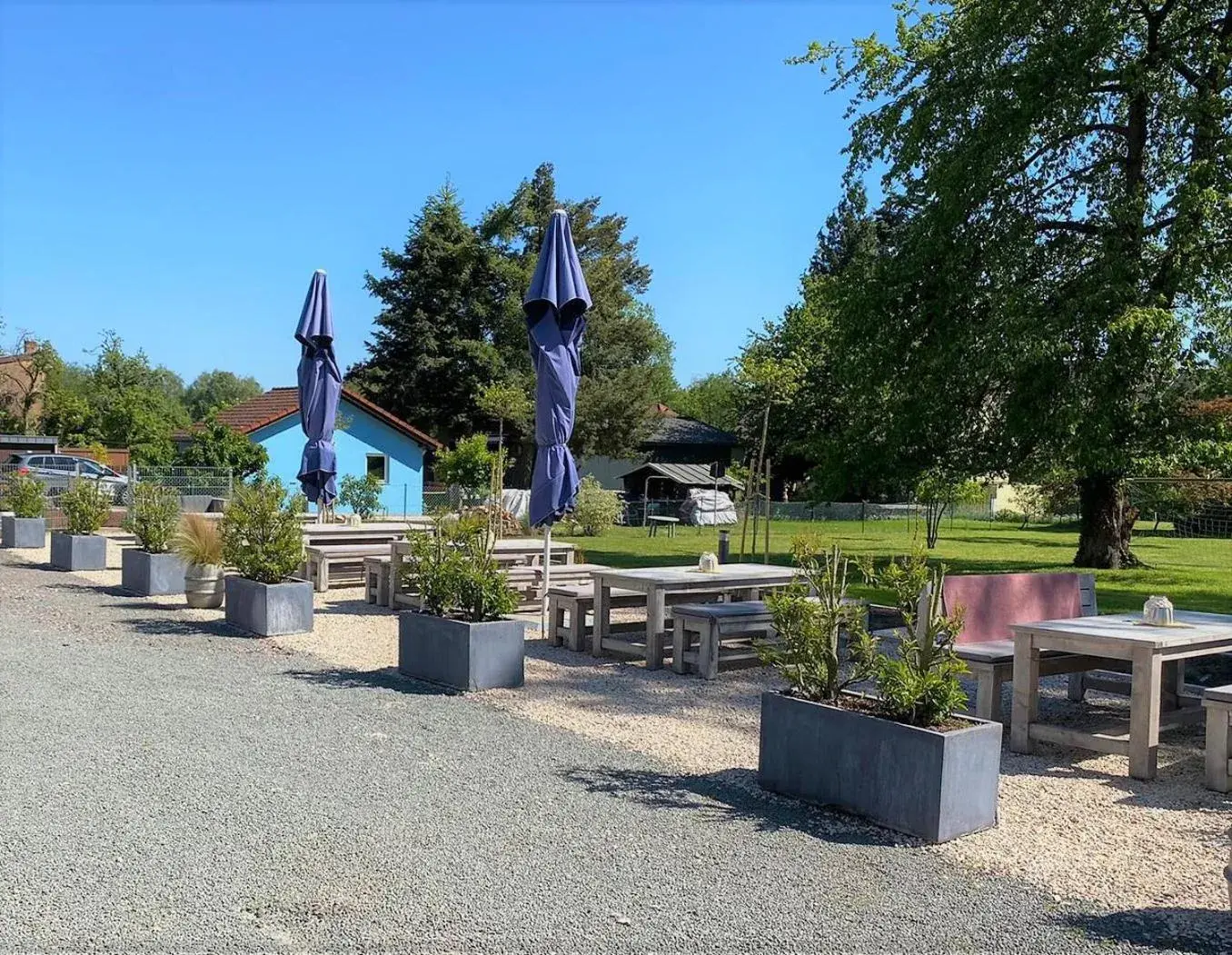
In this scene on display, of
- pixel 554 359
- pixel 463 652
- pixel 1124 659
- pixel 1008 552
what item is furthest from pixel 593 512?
pixel 1124 659

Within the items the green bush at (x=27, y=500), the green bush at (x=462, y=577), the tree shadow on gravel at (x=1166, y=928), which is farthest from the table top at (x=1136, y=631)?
the green bush at (x=27, y=500)

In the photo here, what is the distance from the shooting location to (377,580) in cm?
1248

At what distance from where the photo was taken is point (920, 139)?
1856 centimetres

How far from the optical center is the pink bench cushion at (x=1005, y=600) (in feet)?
22.8

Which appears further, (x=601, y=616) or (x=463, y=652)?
(x=601, y=616)

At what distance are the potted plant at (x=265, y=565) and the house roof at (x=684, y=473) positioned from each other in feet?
112

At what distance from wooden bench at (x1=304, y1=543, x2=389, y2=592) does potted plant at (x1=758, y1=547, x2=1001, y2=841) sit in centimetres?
822

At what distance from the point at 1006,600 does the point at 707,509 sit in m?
30.0

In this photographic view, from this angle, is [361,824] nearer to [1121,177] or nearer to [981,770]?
[981,770]

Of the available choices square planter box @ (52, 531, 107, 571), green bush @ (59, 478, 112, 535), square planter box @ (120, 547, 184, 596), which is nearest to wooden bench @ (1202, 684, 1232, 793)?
square planter box @ (120, 547, 184, 596)

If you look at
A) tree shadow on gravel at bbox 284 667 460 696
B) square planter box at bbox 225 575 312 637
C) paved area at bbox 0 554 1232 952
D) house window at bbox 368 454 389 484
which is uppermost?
house window at bbox 368 454 389 484

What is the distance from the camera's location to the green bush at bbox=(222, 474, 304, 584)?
1012cm

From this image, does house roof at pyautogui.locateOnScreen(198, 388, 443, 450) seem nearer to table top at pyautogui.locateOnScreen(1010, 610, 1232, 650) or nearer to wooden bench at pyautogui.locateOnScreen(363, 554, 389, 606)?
wooden bench at pyautogui.locateOnScreen(363, 554, 389, 606)

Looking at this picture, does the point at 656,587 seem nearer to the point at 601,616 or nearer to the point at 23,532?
the point at 601,616
